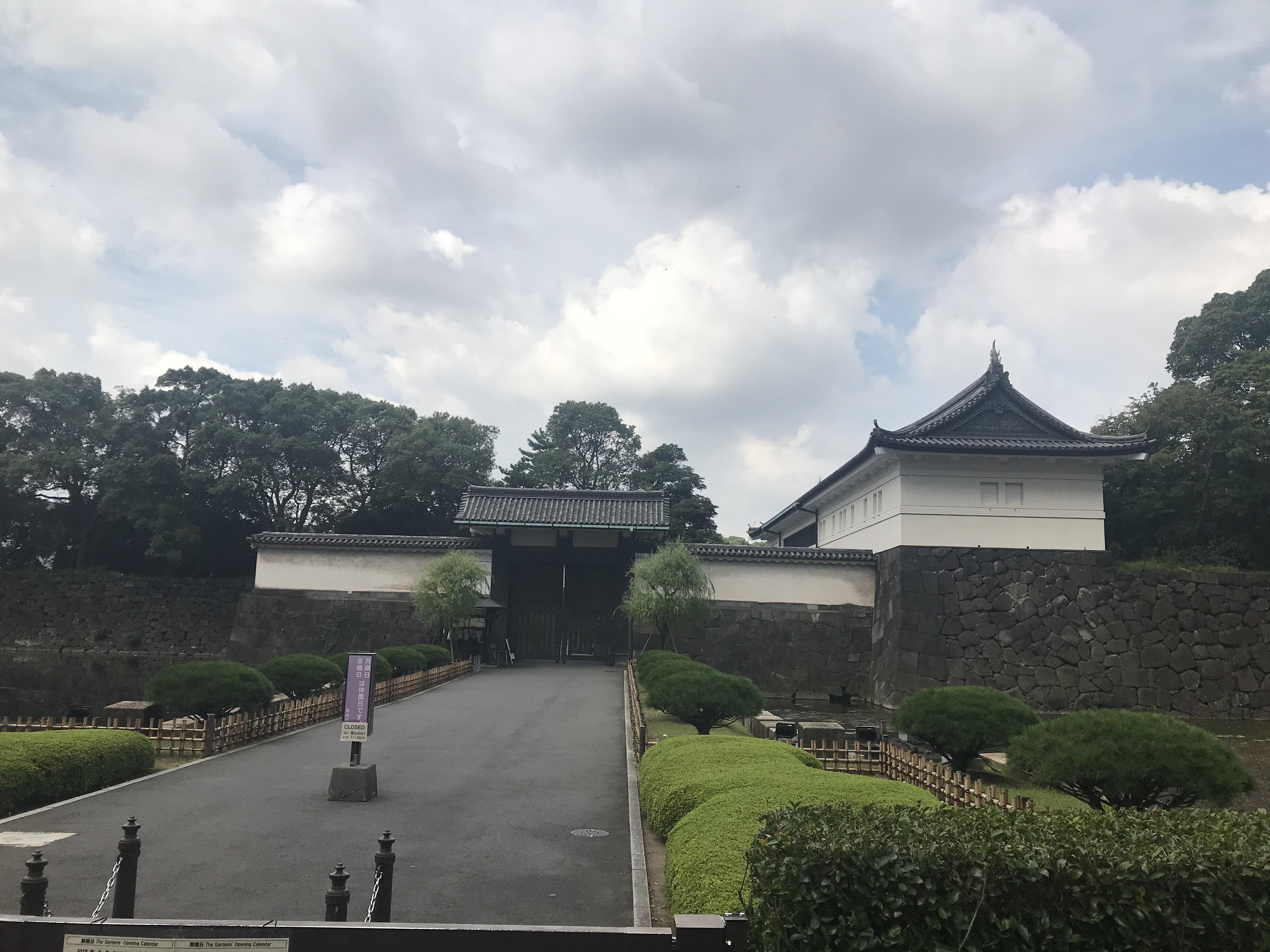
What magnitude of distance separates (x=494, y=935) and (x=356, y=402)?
40246 mm

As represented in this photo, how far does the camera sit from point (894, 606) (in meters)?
23.1

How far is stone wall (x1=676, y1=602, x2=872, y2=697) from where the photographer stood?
25375 millimetres

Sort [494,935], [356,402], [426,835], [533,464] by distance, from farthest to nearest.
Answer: [533,464] → [356,402] → [426,835] → [494,935]

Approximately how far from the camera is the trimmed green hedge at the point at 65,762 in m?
7.98

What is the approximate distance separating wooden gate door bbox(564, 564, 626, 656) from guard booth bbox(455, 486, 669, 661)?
2cm

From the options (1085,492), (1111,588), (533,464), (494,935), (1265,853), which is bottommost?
(494,935)

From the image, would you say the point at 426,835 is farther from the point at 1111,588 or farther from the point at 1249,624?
the point at 1249,624

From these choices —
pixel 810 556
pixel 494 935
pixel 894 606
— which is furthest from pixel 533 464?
pixel 494 935

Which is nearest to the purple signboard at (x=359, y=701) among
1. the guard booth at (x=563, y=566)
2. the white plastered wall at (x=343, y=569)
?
the white plastered wall at (x=343, y=569)

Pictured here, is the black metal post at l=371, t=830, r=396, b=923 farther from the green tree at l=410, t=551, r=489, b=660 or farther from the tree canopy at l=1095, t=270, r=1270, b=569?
the tree canopy at l=1095, t=270, r=1270, b=569

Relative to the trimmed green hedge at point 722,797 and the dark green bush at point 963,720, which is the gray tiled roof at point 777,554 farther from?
the trimmed green hedge at point 722,797

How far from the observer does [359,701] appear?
9.10 meters

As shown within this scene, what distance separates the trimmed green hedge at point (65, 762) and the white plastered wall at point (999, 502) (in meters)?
18.4

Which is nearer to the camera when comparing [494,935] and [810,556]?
[494,935]
